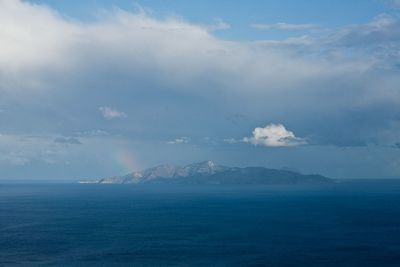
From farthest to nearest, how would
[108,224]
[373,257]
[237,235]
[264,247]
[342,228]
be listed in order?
[108,224] → [342,228] → [237,235] → [264,247] → [373,257]

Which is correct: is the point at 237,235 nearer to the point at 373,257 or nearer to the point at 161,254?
the point at 161,254

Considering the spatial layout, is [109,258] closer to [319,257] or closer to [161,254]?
[161,254]

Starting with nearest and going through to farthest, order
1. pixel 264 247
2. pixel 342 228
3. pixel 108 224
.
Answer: pixel 264 247
pixel 342 228
pixel 108 224

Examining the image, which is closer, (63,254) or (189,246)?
(63,254)

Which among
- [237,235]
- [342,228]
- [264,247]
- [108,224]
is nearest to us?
[264,247]

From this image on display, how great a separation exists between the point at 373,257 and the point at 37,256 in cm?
9252

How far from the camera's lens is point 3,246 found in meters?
140

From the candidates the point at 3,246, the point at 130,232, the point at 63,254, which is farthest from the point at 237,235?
the point at 3,246

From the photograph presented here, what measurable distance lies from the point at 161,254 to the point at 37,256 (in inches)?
1354

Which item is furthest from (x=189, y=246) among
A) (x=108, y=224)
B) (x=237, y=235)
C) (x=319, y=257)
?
(x=108, y=224)

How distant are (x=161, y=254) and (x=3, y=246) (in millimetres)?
50785

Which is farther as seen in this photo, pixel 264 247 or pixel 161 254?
pixel 264 247

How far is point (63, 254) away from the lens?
12888 centimetres

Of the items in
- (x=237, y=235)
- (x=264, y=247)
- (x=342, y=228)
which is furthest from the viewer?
(x=342, y=228)
